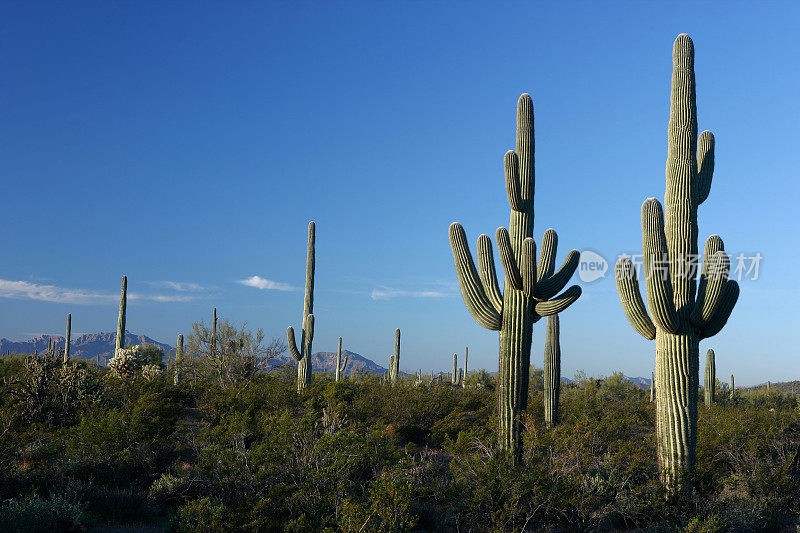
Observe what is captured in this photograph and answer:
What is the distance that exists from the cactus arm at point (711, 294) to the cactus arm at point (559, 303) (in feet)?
6.38

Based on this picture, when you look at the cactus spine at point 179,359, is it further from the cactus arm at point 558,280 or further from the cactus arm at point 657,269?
the cactus arm at point 657,269

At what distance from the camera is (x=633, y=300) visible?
931 centimetres

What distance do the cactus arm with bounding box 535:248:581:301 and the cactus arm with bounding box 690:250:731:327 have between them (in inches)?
82.5

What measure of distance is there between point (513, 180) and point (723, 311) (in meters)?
4.10

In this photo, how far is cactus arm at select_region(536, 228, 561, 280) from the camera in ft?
34.4

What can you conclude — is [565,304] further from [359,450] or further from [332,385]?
[332,385]

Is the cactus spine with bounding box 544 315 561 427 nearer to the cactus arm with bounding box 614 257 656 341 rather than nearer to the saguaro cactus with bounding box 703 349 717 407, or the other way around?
the cactus arm with bounding box 614 257 656 341

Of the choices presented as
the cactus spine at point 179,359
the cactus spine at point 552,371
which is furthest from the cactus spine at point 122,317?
the cactus spine at point 552,371

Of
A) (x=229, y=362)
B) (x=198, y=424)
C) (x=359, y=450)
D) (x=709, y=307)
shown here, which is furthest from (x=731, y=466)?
(x=229, y=362)

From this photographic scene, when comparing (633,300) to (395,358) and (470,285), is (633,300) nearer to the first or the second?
(470,285)

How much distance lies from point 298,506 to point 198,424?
664 centimetres

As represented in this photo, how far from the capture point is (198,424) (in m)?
12.6

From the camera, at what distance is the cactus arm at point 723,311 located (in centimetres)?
923

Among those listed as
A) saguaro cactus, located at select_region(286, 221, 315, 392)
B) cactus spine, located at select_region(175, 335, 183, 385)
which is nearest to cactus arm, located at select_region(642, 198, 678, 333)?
saguaro cactus, located at select_region(286, 221, 315, 392)
